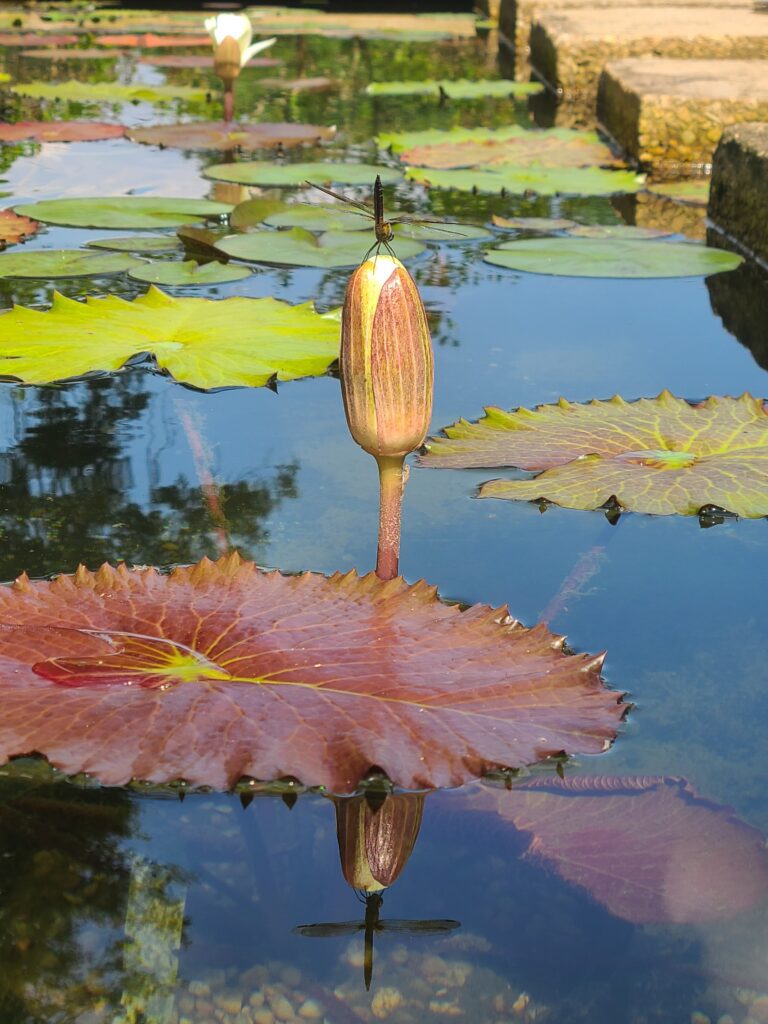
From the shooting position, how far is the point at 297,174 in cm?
417

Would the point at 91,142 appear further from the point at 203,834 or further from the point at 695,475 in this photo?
the point at 203,834

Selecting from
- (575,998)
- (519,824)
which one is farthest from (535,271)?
(575,998)

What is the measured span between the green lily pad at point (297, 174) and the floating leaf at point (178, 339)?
1721 mm

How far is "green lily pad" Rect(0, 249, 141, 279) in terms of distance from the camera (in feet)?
9.30

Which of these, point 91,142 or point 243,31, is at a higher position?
point 243,31

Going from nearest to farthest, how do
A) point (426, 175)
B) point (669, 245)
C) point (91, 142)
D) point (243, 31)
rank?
point (669, 245) → point (426, 175) → point (243, 31) → point (91, 142)

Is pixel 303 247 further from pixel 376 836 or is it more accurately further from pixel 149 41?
pixel 149 41

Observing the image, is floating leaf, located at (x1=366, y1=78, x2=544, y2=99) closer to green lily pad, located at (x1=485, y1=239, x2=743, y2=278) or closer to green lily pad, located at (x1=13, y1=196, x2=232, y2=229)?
green lily pad, located at (x1=13, y1=196, x2=232, y2=229)

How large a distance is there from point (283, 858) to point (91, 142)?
441 cm

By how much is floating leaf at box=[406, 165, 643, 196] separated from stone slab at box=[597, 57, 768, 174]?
0.29 metres

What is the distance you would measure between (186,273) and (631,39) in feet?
13.7

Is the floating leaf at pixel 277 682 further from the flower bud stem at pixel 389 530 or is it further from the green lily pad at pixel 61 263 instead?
the green lily pad at pixel 61 263

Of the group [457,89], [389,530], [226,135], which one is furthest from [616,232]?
[457,89]

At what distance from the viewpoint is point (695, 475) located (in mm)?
1702
